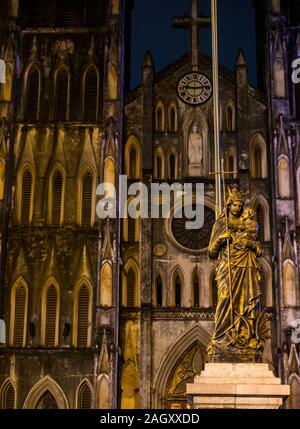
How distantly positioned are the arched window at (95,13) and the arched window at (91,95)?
1.64 meters

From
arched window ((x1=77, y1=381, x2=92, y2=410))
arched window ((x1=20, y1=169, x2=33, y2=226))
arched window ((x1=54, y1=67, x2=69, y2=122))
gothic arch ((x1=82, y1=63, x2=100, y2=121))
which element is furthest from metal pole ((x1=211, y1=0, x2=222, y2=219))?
arched window ((x1=77, y1=381, x2=92, y2=410))

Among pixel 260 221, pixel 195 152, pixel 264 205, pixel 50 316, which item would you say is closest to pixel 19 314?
pixel 50 316

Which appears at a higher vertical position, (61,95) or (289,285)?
(61,95)

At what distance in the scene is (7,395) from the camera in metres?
22.2

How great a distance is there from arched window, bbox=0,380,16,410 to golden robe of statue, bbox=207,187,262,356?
41.8ft

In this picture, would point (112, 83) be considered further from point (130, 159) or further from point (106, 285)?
point (106, 285)

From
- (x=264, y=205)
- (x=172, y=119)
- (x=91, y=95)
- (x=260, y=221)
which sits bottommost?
(x=260, y=221)

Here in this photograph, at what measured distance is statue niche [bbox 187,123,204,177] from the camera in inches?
968

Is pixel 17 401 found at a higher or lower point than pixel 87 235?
lower

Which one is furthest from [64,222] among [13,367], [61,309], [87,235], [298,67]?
[298,67]

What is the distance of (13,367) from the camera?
22.4 metres

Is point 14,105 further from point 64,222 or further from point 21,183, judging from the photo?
point 64,222

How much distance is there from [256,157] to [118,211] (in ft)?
15.2

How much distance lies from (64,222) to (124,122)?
3.68 meters
